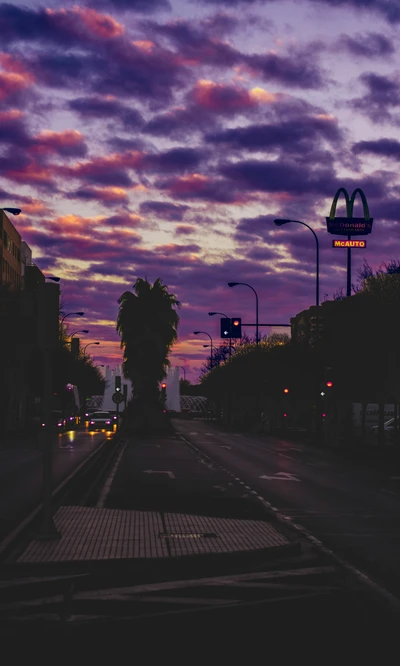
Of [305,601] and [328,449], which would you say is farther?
[328,449]

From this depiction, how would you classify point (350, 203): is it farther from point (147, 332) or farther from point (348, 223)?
point (147, 332)

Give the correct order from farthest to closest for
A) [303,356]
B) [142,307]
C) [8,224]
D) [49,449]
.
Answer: [8,224], [303,356], [142,307], [49,449]

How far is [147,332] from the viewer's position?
81562mm

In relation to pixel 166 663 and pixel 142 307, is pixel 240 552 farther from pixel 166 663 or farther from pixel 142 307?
pixel 142 307

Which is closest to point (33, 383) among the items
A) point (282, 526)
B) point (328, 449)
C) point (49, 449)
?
point (49, 449)

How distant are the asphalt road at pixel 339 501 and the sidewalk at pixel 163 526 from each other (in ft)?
2.57

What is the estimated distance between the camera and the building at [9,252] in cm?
11846

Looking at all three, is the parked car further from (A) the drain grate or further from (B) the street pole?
(B) the street pole

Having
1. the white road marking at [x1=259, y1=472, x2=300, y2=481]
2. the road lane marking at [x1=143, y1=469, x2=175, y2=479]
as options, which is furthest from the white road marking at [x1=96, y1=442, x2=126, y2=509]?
the white road marking at [x1=259, y1=472, x2=300, y2=481]

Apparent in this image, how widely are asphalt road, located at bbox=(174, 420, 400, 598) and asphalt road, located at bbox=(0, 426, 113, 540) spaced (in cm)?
487

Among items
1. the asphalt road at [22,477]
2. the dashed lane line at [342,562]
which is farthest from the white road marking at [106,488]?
the dashed lane line at [342,562]

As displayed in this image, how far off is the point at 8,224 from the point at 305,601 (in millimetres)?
117133

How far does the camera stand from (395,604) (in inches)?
405

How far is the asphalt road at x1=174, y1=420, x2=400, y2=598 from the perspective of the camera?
46.6ft
